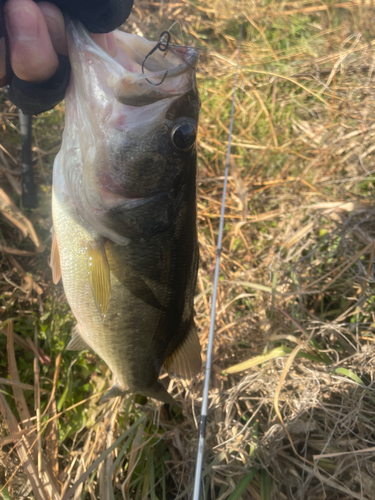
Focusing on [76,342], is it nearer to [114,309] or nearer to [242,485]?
[114,309]

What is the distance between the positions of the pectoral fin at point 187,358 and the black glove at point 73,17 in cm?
115

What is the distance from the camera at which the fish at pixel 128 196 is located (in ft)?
3.46

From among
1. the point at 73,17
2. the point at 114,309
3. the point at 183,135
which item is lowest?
the point at 114,309

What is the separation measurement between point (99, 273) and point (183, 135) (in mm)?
601

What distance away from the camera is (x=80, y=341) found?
5.49 feet

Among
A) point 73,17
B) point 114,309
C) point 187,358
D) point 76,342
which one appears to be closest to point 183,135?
point 73,17

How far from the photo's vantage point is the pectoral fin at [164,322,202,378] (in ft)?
5.25

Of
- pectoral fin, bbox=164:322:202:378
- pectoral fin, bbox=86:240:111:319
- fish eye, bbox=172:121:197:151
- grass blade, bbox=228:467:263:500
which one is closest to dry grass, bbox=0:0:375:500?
grass blade, bbox=228:467:263:500

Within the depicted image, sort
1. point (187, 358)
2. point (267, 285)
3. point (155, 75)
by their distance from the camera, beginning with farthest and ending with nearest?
point (267, 285)
point (187, 358)
point (155, 75)

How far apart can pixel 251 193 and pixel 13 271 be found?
6.92ft

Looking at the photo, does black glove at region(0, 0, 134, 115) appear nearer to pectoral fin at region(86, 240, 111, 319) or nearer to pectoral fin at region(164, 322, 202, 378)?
pectoral fin at region(86, 240, 111, 319)

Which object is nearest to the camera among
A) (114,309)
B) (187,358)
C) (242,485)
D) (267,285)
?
(114,309)

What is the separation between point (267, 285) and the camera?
8.46 ft

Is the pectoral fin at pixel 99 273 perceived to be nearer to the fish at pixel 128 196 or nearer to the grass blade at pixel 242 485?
the fish at pixel 128 196
